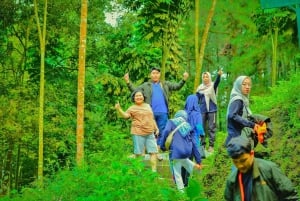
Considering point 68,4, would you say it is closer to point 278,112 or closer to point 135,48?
point 135,48

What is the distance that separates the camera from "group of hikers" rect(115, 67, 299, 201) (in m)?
4.18

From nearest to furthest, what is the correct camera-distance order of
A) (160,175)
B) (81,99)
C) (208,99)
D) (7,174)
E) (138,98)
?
(160,175), (138,98), (208,99), (81,99), (7,174)

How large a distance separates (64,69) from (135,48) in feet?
8.25

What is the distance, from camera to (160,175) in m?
8.55

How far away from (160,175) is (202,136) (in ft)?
8.49

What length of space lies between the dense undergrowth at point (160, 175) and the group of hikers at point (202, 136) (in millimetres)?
342

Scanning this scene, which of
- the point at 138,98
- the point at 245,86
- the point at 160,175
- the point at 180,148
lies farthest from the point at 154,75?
the point at 245,86

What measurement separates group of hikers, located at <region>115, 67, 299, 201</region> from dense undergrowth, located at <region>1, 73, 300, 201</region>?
342 mm

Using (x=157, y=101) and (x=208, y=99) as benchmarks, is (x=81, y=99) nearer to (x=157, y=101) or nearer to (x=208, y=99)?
(x=157, y=101)

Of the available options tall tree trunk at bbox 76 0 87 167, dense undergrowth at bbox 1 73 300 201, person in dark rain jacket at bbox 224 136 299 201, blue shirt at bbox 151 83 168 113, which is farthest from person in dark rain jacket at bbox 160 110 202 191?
person in dark rain jacket at bbox 224 136 299 201

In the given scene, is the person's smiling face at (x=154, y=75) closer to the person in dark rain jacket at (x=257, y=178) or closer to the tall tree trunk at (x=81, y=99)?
the tall tree trunk at (x=81, y=99)

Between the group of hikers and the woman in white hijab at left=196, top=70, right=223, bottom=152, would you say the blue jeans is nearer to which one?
the group of hikers

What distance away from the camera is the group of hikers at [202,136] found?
418 cm

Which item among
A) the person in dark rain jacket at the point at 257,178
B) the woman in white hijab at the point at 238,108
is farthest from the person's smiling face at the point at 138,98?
the person in dark rain jacket at the point at 257,178
